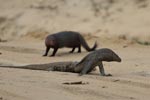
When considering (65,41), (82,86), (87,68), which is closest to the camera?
(82,86)

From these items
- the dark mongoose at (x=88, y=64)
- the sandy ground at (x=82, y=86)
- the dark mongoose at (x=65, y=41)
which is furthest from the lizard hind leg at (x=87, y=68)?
the dark mongoose at (x=65, y=41)

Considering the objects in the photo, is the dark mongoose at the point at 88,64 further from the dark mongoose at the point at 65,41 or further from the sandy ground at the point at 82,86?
the dark mongoose at the point at 65,41

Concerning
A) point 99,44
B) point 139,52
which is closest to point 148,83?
point 139,52

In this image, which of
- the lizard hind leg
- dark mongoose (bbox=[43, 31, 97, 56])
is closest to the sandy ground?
the lizard hind leg

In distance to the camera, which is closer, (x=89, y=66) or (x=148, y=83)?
(x=148, y=83)

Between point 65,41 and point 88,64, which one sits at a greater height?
point 88,64

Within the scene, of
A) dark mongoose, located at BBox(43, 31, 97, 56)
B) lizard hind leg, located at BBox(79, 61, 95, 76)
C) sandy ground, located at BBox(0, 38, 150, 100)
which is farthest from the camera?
dark mongoose, located at BBox(43, 31, 97, 56)

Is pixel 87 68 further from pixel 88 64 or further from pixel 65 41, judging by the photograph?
pixel 65 41

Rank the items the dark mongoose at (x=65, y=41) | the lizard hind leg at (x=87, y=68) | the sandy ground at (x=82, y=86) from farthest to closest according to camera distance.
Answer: the dark mongoose at (x=65, y=41) → the lizard hind leg at (x=87, y=68) → the sandy ground at (x=82, y=86)

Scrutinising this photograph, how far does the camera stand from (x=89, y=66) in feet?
29.7

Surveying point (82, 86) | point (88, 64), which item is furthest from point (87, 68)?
point (82, 86)

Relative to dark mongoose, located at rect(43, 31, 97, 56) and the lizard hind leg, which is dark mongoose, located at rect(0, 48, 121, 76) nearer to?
the lizard hind leg

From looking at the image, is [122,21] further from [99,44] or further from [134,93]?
[134,93]

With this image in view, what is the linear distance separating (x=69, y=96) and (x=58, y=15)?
12548mm
